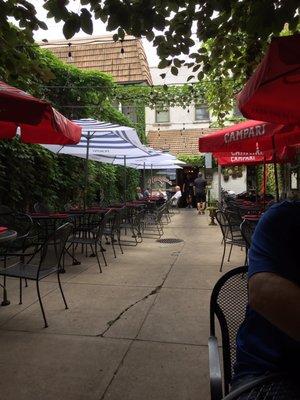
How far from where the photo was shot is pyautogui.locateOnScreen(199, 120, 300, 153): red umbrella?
205 inches

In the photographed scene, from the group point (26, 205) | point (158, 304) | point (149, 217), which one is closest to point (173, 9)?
point (158, 304)

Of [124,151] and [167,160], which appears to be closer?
[124,151]

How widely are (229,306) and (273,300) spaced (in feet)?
2.55

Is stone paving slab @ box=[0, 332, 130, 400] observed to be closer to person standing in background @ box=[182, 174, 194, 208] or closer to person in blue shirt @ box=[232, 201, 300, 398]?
person in blue shirt @ box=[232, 201, 300, 398]

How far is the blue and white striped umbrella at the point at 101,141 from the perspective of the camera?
24.5 feet

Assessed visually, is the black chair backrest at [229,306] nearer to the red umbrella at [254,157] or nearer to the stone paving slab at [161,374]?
the stone paving slab at [161,374]

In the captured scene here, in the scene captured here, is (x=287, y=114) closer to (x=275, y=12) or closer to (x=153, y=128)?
(x=275, y=12)

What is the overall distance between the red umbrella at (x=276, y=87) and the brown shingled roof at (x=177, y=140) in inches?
779

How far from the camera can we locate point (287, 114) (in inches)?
159

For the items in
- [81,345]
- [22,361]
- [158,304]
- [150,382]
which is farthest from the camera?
[158,304]

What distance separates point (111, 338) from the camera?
11.7ft

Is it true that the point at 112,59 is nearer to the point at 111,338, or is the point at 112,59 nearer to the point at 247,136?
the point at 247,136

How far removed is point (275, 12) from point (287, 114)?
1.62 m

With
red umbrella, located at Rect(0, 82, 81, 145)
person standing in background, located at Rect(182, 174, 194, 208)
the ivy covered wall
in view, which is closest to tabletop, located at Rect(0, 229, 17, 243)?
red umbrella, located at Rect(0, 82, 81, 145)
